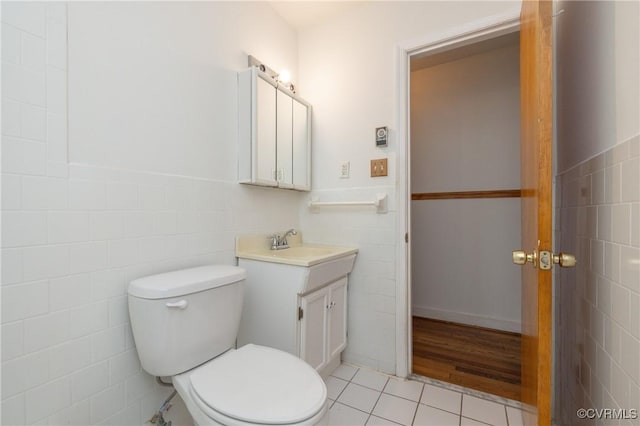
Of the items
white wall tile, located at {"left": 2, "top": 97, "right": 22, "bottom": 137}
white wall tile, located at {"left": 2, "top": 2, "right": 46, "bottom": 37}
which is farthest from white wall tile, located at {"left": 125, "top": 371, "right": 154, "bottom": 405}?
white wall tile, located at {"left": 2, "top": 2, "right": 46, "bottom": 37}

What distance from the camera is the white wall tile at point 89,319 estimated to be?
3.24 feet

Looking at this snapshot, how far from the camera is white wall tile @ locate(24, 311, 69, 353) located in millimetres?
887

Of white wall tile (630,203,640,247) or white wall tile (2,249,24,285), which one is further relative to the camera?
white wall tile (2,249,24,285)

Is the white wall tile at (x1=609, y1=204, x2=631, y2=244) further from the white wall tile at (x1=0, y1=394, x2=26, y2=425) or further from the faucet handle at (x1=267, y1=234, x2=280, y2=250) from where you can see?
the white wall tile at (x1=0, y1=394, x2=26, y2=425)

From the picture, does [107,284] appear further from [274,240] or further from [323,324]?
[323,324]

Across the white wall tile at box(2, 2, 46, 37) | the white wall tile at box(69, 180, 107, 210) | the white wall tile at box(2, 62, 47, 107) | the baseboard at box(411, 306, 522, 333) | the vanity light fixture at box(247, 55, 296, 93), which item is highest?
the vanity light fixture at box(247, 55, 296, 93)

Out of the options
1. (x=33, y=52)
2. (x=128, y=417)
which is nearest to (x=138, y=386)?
(x=128, y=417)

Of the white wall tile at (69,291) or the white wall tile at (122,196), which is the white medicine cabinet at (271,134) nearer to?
the white wall tile at (122,196)

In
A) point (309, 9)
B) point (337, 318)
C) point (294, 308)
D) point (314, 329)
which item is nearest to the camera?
point (294, 308)

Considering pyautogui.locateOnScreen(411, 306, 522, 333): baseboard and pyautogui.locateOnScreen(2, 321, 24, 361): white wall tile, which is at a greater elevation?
pyautogui.locateOnScreen(2, 321, 24, 361): white wall tile

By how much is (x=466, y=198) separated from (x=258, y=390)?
235 centimetres

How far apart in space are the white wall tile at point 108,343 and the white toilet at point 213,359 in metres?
0.08

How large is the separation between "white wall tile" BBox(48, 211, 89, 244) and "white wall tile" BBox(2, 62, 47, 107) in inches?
13.9

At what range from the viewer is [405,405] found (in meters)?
1.53
